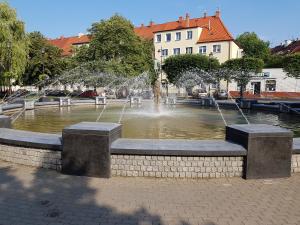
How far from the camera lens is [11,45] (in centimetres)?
3091

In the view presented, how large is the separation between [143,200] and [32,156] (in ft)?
9.97

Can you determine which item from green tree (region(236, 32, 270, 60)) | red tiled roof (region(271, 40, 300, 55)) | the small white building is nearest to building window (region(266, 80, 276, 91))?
the small white building

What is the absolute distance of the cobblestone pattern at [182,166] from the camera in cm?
643

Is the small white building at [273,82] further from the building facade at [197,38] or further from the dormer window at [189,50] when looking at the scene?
the dormer window at [189,50]

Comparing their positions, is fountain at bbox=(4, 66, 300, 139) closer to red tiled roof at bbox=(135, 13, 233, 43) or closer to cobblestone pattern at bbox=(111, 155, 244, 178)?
cobblestone pattern at bbox=(111, 155, 244, 178)

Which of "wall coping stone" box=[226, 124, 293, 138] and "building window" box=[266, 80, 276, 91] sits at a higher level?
"building window" box=[266, 80, 276, 91]

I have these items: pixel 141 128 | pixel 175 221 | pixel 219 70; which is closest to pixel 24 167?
pixel 175 221

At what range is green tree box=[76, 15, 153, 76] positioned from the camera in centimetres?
3966

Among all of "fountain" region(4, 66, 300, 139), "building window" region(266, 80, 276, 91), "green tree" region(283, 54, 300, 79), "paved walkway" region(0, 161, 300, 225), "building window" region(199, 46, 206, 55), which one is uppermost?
"building window" region(199, 46, 206, 55)

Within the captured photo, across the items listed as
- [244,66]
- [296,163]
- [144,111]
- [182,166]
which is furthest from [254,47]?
[182,166]

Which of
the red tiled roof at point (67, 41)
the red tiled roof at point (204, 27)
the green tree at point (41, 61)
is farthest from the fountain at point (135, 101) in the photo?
the red tiled roof at point (67, 41)

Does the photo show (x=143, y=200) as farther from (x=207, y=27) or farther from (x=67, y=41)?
(x=67, y=41)

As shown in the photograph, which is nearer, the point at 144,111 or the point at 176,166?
the point at 176,166

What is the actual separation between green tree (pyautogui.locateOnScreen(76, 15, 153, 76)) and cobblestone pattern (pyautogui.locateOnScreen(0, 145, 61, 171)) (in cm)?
3129
